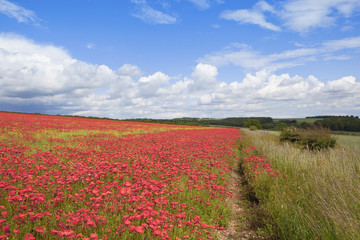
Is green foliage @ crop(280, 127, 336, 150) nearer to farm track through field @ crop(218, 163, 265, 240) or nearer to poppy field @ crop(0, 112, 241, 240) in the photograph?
farm track through field @ crop(218, 163, 265, 240)

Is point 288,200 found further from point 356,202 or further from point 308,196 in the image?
point 356,202

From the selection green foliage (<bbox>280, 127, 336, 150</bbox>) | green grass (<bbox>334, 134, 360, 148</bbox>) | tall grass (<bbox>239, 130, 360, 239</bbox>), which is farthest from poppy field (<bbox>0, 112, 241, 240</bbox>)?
green grass (<bbox>334, 134, 360, 148</bbox>)

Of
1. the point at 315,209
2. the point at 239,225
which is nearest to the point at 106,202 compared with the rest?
the point at 239,225

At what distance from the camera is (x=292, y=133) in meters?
19.0

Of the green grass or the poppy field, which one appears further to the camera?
the green grass

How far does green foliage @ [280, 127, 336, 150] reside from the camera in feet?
49.6

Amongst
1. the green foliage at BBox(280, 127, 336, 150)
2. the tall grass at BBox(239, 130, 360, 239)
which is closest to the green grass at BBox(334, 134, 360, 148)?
the green foliage at BBox(280, 127, 336, 150)

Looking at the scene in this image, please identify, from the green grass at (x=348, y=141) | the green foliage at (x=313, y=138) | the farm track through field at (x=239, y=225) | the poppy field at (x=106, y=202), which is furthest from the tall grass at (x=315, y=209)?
the green grass at (x=348, y=141)

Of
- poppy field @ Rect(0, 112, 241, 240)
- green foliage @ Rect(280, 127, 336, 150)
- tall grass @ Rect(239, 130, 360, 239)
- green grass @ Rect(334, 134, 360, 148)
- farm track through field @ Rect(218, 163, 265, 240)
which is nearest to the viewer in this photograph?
poppy field @ Rect(0, 112, 241, 240)

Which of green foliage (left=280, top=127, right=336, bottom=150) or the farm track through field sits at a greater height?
green foliage (left=280, top=127, right=336, bottom=150)

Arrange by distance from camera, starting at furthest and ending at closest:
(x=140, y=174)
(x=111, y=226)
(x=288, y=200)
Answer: (x=140, y=174)
(x=288, y=200)
(x=111, y=226)

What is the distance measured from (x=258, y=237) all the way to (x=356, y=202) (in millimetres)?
2119

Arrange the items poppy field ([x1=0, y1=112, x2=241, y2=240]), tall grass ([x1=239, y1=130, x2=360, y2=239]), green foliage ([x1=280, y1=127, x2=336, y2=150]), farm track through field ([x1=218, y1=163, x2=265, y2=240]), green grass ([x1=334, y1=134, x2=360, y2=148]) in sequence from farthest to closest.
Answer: green grass ([x1=334, y1=134, x2=360, y2=148]) → green foliage ([x1=280, y1=127, x2=336, y2=150]) → farm track through field ([x1=218, y1=163, x2=265, y2=240]) → tall grass ([x1=239, y1=130, x2=360, y2=239]) → poppy field ([x1=0, y1=112, x2=241, y2=240])

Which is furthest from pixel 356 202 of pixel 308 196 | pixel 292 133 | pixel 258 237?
pixel 292 133
